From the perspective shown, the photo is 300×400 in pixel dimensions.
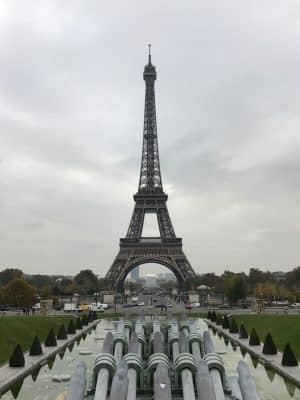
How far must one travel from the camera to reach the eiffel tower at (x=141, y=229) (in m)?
93.5

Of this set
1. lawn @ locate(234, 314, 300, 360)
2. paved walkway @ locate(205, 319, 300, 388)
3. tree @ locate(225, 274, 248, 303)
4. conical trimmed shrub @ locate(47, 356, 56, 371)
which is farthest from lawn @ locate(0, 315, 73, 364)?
tree @ locate(225, 274, 248, 303)

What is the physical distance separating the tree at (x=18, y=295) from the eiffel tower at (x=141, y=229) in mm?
23408

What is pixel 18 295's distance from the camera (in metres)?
68.1

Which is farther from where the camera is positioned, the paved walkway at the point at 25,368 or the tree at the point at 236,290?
the tree at the point at 236,290

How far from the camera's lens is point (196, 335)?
2223cm

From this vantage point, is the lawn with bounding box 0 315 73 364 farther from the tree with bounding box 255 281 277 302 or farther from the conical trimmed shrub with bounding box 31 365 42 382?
the tree with bounding box 255 281 277 302

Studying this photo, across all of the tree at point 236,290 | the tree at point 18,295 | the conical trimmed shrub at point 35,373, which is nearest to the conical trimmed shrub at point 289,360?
the conical trimmed shrub at point 35,373

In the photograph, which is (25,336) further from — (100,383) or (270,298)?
(270,298)

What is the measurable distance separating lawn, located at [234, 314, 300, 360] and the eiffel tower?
4690 centimetres

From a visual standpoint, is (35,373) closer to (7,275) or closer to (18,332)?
(18,332)

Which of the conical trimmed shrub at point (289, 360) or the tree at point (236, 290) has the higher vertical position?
the tree at point (236, 290)

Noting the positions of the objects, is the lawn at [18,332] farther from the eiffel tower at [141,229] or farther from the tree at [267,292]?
the eiffel tower at [141,229]

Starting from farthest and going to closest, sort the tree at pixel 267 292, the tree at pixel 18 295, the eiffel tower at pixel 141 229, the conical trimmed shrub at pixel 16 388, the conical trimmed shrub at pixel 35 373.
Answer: the eiffel tower at pixel 141 229 → the tree at pixel 267 292 → the tree at pixel 18 295 → the conical trimmed shrub at pixel 35 373 → the conical trimmed shrub at pixel 16 388

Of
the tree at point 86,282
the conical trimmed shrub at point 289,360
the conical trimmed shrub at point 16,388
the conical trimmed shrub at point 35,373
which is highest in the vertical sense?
the tree at point 86,282
